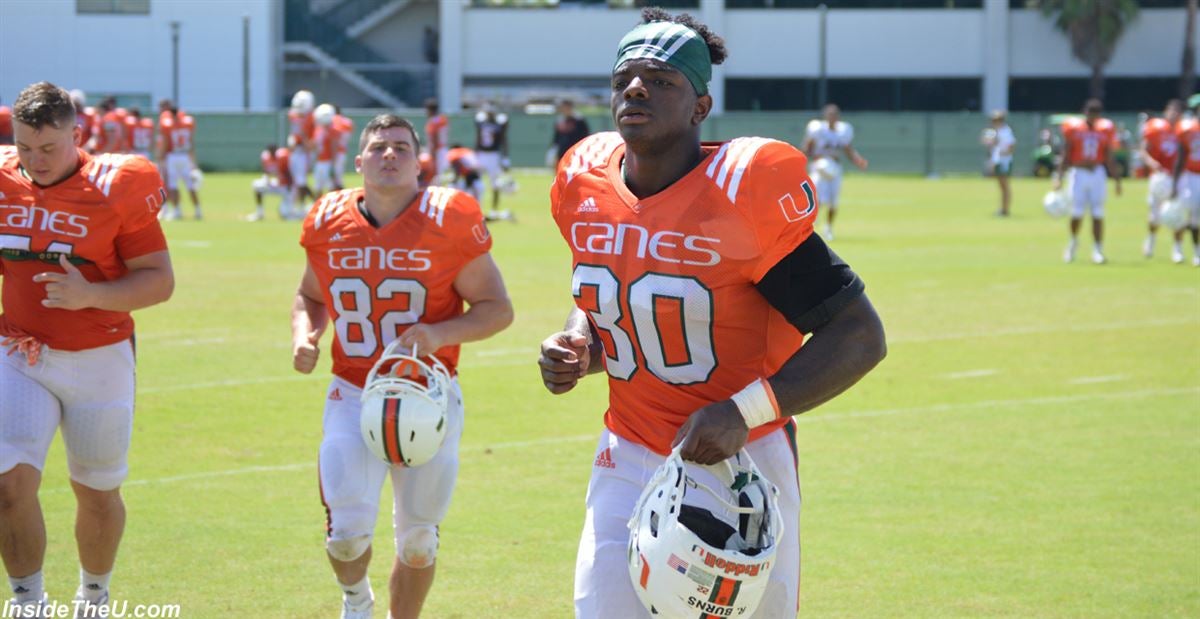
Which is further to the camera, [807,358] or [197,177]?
[197,177]

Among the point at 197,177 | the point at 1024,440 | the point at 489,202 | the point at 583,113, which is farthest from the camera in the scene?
the point at 583,113

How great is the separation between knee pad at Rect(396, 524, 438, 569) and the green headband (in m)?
2.69

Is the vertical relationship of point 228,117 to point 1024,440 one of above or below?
above

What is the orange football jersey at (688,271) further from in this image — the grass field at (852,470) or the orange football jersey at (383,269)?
the grass field at (852,470)

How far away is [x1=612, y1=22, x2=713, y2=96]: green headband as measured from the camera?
4.22 m

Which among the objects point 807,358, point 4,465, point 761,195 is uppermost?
point 761,195

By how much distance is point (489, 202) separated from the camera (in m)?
33.8

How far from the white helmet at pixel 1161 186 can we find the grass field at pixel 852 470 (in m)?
4.08

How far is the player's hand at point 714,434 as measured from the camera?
3898mm

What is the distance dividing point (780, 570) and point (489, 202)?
98.1 feet

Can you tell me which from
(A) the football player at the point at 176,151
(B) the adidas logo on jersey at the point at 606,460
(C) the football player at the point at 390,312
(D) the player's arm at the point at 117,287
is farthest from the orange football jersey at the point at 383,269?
(A) the football player at the point at 176,151

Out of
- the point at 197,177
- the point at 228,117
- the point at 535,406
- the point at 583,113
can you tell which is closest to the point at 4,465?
the point at 535,406

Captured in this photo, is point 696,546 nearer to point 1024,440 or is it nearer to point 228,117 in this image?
point 1024,440

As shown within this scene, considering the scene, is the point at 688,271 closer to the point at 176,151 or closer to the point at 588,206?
the point at 588,206
